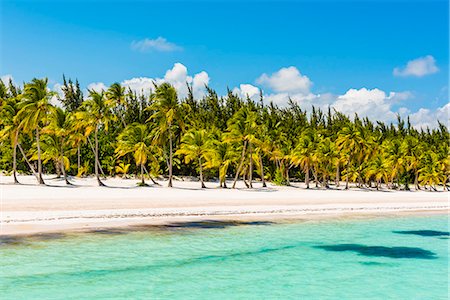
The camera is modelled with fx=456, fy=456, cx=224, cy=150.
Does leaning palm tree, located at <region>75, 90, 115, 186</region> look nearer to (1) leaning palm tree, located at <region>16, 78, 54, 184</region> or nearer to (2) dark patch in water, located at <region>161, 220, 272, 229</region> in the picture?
Answer: (1) leaning palm tree, located at <region>16, 78, 54, 184</region>

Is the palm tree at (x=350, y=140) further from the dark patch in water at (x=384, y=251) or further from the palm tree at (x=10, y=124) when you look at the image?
the dark patch in water at (x=384, y=251)

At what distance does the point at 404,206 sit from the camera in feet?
108

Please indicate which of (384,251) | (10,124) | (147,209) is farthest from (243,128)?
(384,251)

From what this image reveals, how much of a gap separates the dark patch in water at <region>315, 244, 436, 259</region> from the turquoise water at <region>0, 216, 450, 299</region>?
4 cm

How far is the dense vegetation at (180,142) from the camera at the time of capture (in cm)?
3962

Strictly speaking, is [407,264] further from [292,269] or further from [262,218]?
[262,218]

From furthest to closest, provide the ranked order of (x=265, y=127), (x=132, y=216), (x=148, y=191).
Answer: (x=265, y=127), (x=148, y=191), (x=132, y=216)

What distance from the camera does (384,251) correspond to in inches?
673

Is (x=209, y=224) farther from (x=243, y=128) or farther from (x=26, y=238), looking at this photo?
(x=243, y=128)

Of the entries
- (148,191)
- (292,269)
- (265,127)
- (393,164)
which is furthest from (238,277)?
(393,164)

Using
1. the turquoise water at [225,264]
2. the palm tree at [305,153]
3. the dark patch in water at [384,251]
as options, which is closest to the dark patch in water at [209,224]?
the turquoise water at [225,264]

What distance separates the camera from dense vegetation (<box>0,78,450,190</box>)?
1560 inches

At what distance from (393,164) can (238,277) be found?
4408 centimetres

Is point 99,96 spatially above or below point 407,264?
above
